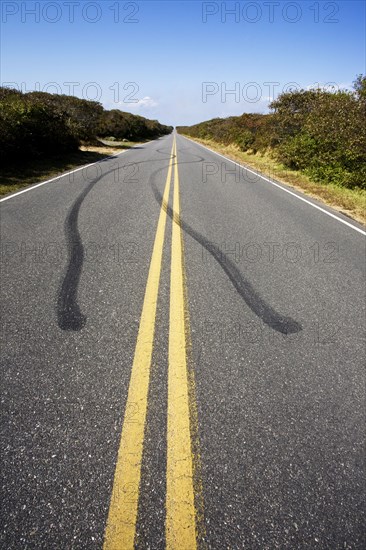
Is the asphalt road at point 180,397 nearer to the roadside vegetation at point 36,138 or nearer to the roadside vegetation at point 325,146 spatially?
the roadside vegetation at point 325,146

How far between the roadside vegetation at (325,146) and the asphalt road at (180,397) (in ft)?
18.8

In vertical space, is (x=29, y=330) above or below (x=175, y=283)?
below

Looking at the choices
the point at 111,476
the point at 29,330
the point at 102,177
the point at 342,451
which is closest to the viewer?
the point at 111,476

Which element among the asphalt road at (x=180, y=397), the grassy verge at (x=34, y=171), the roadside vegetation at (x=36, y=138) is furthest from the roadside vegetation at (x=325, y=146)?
the roadside vegetation at (x=36, y=138)

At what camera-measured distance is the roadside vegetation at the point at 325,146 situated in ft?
35.7

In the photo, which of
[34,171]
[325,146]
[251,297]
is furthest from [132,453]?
[325,146]

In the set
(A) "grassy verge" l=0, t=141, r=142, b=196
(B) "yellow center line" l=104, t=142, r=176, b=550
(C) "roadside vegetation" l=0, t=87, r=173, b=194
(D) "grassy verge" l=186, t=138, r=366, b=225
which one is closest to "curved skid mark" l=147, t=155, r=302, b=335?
(B) "yellow center line" l=104, t=142, r=176, b=550

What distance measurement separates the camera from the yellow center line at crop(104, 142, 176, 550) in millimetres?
1504

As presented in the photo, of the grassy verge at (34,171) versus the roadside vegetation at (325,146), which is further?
the roadside vegetation at (325,146)

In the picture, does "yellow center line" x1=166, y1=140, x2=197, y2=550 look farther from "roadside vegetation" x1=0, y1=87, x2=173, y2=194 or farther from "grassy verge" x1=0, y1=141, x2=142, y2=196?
"roadside vegetation" x1=0, y1=87, x2=173, y2=194

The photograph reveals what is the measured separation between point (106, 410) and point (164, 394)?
1.43 ft

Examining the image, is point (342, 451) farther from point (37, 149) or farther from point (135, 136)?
point (135, 136)

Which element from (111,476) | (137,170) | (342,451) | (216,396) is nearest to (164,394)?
(216,396)

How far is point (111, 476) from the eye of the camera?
68.2 inches
